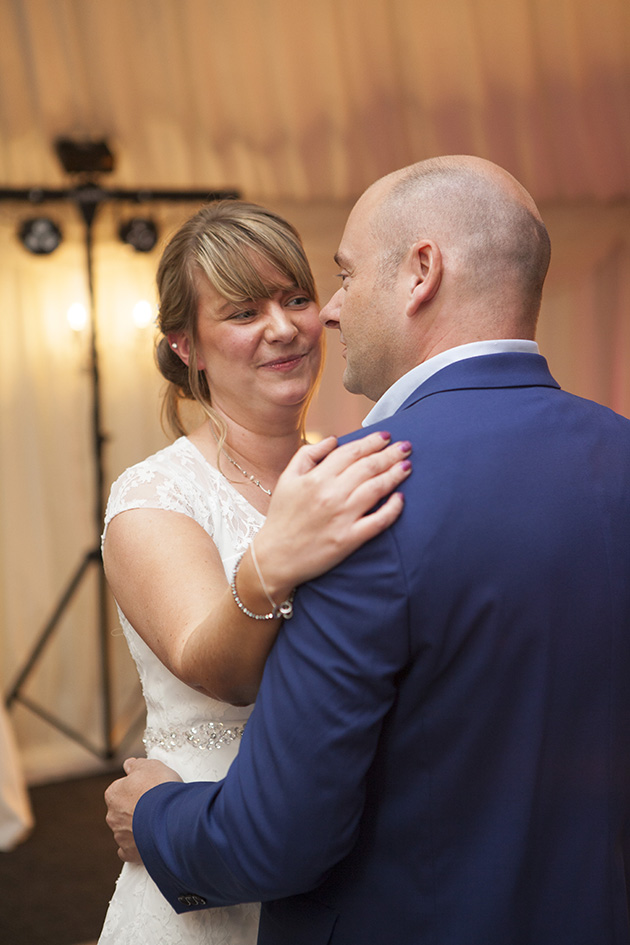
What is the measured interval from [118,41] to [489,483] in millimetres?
5276

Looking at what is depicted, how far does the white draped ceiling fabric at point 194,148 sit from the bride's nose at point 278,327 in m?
3.75

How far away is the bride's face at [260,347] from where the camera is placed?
1.86 meters

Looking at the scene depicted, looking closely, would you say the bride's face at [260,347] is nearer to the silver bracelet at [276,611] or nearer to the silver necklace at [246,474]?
the silver necklace at [246,474]

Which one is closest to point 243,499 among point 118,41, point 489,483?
point 489,483

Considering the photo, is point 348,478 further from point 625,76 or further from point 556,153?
point 625,76

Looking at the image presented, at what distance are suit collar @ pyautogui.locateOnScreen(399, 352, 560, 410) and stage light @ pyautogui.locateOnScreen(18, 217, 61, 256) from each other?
14.9ft

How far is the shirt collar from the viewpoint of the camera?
46.4 inches

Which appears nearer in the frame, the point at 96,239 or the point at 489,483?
the point at 489,483

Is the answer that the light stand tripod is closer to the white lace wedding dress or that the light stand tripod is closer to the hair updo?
the hair updo

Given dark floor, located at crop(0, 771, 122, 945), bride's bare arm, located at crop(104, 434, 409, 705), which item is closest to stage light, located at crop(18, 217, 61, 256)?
dark floor, located at crop(0, 771, 122, 945)

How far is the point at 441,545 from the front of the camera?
1036 millimetres

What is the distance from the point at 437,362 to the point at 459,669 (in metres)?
0.39

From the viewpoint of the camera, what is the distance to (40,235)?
525 cm

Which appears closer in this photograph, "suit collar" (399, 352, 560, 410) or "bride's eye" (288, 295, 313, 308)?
"suit collar" (399, 352, 560, 410)
